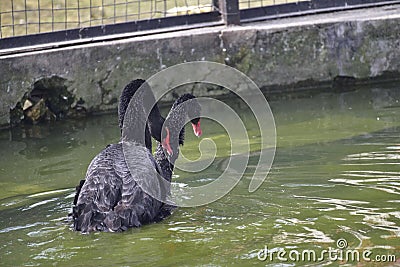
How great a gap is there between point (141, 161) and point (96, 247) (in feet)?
2.86

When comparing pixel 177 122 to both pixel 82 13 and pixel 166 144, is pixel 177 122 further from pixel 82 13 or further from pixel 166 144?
pixel 82 13

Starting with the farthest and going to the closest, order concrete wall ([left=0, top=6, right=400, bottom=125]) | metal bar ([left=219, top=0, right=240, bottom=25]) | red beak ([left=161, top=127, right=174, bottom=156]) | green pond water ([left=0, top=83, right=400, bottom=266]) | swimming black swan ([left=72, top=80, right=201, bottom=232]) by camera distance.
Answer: metal bar ([left=219, top=0, right=240, bottom=25]), concrete wall ([left=0, top=6, right=400, bottom=125]), red beak ([left=161, top=127, right=174, bottom=156]), swimming black swan ([left=72, top=80, right=201, bottom=232]), green pond water ([left=0, top=83, right=400, bottom=266])

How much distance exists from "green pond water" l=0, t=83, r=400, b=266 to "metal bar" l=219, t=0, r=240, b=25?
98cm

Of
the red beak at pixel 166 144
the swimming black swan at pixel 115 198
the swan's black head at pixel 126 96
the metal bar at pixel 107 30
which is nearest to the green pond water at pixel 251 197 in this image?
the swimming black swan at pixel 115 198

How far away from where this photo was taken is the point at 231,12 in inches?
329

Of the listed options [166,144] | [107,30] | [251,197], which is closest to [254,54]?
[107,30]

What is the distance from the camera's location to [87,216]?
5.11 m

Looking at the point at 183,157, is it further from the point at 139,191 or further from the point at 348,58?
the point at 348,58

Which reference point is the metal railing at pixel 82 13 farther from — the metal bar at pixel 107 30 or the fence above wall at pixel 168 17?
the metal bar at pixel 107 30

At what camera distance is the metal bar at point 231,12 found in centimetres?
835

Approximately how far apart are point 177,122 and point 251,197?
910mm

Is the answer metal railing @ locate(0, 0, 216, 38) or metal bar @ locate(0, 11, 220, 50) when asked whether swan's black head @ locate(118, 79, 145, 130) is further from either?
metal railing @ locate(0, 0, 216, 38)

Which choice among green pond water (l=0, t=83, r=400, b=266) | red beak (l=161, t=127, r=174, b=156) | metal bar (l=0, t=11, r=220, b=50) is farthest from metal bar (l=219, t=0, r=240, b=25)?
red beak (l=161, t=127, r=174, b=156)

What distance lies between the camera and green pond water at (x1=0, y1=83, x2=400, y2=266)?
4660 millimetres
